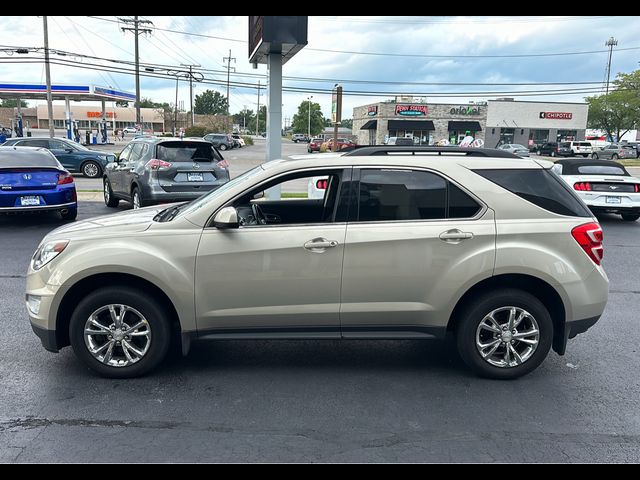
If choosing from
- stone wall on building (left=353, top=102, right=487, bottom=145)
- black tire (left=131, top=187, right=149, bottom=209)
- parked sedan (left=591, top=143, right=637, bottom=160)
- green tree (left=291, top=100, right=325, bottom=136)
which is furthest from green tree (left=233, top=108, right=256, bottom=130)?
black tire (left=131, top=187, right=149, bottom=209)

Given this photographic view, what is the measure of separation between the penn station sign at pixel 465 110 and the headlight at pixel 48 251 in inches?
2479

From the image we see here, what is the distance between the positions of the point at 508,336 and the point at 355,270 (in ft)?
4.38

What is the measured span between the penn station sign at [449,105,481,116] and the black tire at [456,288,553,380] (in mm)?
62147

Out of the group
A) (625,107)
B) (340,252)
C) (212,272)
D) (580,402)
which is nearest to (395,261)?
(340,252)

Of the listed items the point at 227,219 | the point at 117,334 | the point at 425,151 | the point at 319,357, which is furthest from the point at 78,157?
the point at 425,151

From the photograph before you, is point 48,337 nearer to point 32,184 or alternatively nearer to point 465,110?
point 32,184

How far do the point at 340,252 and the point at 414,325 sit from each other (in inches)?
32.9

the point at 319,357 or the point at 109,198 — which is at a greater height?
the point at 109,198

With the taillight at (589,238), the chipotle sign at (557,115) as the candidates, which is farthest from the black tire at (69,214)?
the chipotle sign at (557,115)

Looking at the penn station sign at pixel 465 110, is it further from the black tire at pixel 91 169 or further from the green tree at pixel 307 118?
the green tree at pixel 307 118

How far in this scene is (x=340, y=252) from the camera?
429 cm

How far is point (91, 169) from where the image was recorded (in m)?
22.8

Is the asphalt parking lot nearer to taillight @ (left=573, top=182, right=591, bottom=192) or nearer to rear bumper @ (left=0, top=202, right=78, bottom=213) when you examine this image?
rear bumper @ (left=0, top=202, right=78, bottom=213)

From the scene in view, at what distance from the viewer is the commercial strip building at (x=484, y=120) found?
63125mm
